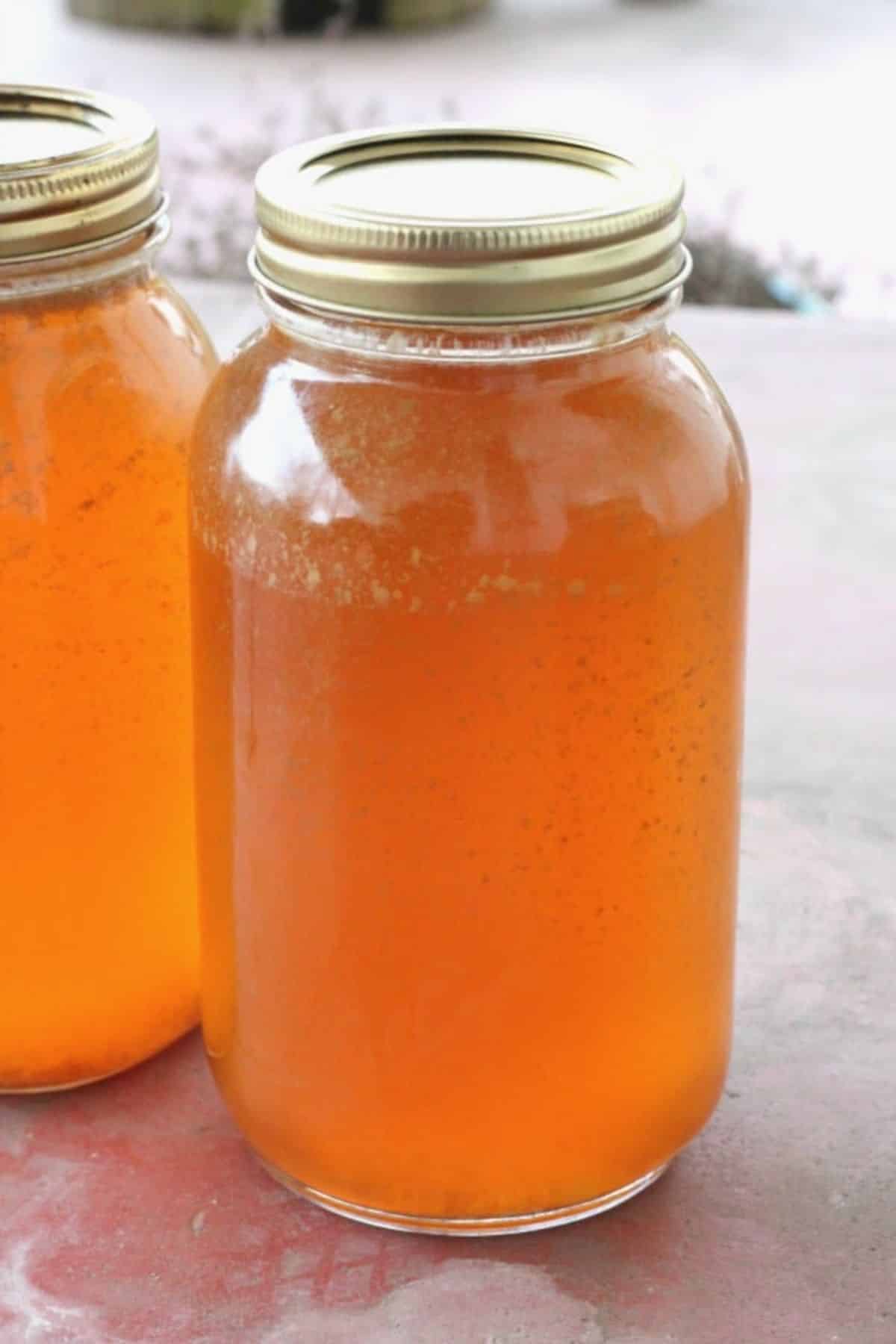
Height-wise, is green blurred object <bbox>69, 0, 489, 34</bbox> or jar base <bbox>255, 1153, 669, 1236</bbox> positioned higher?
jar base <bbox>255, 1153, 669, 1236</bbox>

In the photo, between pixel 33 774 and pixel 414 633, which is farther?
pixel 33 774

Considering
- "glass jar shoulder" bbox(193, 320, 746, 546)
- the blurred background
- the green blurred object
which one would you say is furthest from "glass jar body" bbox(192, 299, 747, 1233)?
the green blurred object

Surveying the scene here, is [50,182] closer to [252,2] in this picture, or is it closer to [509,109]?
[509,109]

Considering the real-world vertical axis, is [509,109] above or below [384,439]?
below

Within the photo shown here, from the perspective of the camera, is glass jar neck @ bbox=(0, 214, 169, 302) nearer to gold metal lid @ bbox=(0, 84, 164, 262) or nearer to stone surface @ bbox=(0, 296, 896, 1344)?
gold metal lid @ bbox=(0, 84, 164, 262)

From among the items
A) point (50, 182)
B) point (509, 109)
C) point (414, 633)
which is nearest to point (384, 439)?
point (414, 633)

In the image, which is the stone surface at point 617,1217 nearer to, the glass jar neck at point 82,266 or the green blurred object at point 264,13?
the glass jar neck at point 82,266
